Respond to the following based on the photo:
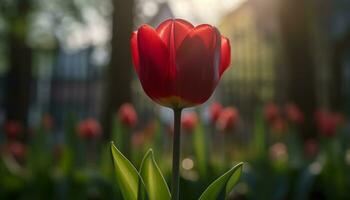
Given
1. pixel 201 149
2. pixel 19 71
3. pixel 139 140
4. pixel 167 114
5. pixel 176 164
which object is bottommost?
pixel 167 114

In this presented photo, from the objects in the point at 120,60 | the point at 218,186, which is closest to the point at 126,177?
the point at 218,186

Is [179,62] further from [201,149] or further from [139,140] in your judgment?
[139,140]

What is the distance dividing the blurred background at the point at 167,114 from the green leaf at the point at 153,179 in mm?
1033

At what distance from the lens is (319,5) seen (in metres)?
10.7

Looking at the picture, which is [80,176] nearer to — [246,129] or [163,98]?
[163,98]

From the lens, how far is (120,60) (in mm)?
4188

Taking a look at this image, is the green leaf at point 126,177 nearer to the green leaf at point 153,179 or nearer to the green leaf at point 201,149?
the green leaf at point 153,179

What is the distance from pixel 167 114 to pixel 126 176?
34.1ft

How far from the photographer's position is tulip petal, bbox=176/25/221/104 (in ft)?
2.34

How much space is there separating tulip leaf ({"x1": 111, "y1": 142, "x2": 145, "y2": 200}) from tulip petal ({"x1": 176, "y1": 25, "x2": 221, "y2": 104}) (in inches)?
4.5

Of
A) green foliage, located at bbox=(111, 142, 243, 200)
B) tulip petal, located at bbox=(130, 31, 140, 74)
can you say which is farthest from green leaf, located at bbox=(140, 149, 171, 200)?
tulip petal, located at bbox=(130, 31, 140, 74)

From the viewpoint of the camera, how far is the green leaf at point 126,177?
733mm

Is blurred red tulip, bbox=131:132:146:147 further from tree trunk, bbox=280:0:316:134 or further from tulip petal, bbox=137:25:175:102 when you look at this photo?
tulip petal, bbox=137:25:175:102


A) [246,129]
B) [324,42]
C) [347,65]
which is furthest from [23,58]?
[347,65]
